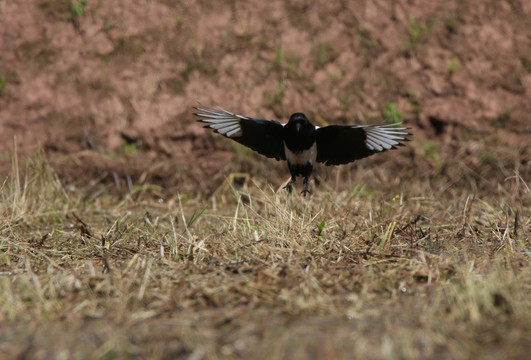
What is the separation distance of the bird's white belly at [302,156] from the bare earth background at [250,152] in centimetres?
27

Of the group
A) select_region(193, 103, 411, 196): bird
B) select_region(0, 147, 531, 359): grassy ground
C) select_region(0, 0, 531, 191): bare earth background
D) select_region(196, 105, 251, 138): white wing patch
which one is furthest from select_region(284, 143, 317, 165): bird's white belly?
select_region(0, 0, 531, 191): bare earth background

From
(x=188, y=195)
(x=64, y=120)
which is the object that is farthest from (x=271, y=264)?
(x=64, y=120)

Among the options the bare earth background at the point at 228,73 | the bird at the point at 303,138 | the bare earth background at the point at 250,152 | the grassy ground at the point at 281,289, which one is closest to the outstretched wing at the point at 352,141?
the bird at the point at 303,138

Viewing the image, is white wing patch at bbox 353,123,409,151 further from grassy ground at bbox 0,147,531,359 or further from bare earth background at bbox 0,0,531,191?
bare earth background at bbox 0,0,531,191

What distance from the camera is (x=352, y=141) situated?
14.9 ft

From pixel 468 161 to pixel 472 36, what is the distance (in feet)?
5.18

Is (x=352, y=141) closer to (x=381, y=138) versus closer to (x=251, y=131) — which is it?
(x=381, y=138)

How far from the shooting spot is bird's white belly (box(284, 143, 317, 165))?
14.9 feet

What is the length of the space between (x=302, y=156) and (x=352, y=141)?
0.39m

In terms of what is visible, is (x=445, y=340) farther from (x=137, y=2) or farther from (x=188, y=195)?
(x=137, y=2)

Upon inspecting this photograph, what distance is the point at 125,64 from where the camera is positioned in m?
6.37

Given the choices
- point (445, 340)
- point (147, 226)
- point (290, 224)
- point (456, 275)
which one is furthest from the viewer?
point (147, 226)

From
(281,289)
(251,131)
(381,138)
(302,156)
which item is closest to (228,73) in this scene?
(251,131)

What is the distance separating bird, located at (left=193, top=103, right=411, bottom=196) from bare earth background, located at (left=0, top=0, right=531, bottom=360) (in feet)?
0.99
